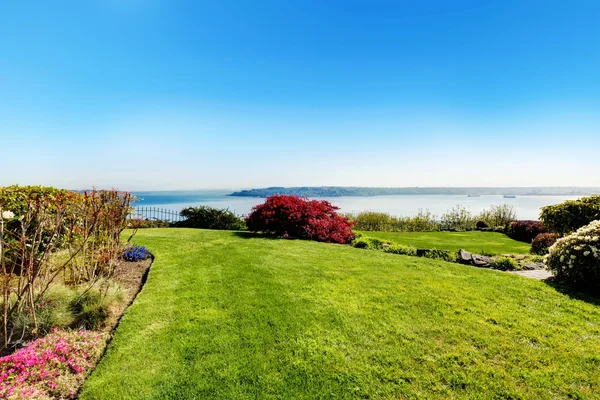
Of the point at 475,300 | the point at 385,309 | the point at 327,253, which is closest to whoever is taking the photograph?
the point at 385,309

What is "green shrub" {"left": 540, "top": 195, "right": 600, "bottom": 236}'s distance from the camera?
31.2ft

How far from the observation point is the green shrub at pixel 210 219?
15.7 m

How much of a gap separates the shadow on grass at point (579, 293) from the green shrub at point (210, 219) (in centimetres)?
1240

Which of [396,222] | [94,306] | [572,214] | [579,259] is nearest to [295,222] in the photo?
[94,306]

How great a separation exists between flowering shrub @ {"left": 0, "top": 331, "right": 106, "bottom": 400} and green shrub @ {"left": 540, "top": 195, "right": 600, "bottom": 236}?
12958mm

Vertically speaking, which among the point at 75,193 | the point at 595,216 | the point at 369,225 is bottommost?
the point at 369,225

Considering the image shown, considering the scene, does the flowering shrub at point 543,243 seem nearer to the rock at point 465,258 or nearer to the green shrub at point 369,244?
the rock at point 465,258

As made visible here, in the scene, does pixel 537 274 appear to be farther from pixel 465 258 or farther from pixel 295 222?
pixel 295 222

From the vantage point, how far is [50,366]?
132 inches

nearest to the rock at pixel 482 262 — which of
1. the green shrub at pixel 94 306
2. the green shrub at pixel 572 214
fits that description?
the green shrub at pixel 572 214

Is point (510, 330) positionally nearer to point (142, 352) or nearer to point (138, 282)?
point (142, 352)

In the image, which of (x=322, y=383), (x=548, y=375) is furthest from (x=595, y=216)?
(x=322, y=383)

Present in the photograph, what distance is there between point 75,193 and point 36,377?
5.58 metres

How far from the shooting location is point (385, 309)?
476cm
